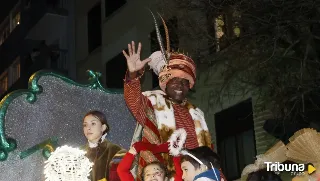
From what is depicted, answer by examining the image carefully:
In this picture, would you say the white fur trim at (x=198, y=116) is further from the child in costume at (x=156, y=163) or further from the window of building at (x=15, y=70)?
the window of building at (x=15, y=70)

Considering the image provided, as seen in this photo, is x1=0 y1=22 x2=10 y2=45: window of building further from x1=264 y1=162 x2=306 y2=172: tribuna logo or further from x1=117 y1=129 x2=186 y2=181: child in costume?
x1=264 y1=162 x2=306 y2=172: tribuna logo

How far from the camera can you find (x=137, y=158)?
602 centimetres

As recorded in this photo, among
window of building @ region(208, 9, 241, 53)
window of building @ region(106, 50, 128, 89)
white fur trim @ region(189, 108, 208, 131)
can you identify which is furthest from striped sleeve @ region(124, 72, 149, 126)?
window of building @ region(106, 50, 128, 89)

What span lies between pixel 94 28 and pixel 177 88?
13723 millimetres

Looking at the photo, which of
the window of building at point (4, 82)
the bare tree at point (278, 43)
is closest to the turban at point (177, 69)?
the bare tree at point (278, 43)

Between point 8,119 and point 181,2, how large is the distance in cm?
426

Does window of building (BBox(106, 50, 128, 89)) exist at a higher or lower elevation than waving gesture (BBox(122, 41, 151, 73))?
higher

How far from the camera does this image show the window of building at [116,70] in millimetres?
17828

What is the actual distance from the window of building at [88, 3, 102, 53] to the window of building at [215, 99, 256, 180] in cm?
633

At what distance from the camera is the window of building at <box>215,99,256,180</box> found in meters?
13.5

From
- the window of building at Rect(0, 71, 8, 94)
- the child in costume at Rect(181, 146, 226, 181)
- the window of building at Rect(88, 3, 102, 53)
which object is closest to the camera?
the child in costume at Rect(181, 146, 226, 181)

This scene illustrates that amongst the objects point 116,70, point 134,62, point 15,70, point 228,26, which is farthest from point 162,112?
point 15,70

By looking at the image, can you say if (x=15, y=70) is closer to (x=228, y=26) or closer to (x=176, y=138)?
(x=228, y=26)

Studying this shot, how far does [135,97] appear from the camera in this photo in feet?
19.4
